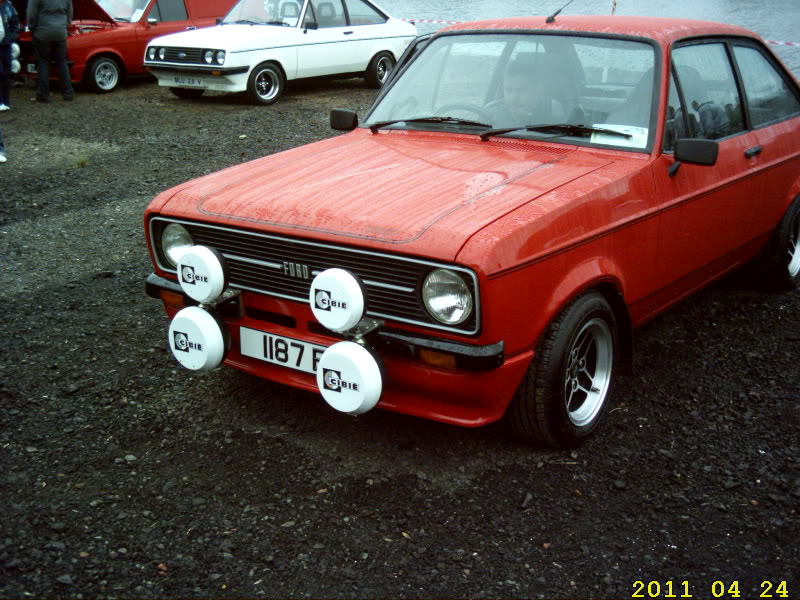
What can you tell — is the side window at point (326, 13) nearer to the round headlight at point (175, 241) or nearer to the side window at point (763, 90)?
the side window at point (763, 90)

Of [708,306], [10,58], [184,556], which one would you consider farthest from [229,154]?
[184,556]

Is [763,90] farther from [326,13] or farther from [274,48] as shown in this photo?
[326,13]

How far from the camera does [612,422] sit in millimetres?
3941

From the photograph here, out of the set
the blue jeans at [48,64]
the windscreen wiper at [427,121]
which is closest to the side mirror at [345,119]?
the windscreen wiper at [427,121]

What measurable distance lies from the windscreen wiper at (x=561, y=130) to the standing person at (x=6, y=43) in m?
8.78

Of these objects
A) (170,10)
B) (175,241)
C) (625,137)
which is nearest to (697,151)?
(625,137)

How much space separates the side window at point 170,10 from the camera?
1416cm

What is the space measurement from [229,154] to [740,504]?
7.33 m

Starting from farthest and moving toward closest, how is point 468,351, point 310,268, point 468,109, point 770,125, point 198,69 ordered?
point 198,69, point 770,125, point 468,109, point 310,268, point 468,351

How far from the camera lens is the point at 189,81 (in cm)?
1238

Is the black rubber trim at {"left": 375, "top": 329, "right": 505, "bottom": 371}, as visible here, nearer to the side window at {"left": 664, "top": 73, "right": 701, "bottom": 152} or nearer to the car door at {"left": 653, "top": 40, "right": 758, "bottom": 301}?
the car door at {"left": 653, "top": 40, "right": 758, "bottom": 301}

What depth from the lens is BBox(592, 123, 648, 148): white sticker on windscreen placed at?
3928 mm

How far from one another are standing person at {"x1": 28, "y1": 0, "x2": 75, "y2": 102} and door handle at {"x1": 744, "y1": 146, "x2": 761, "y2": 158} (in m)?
10.4

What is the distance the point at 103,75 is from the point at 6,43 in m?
2.82
